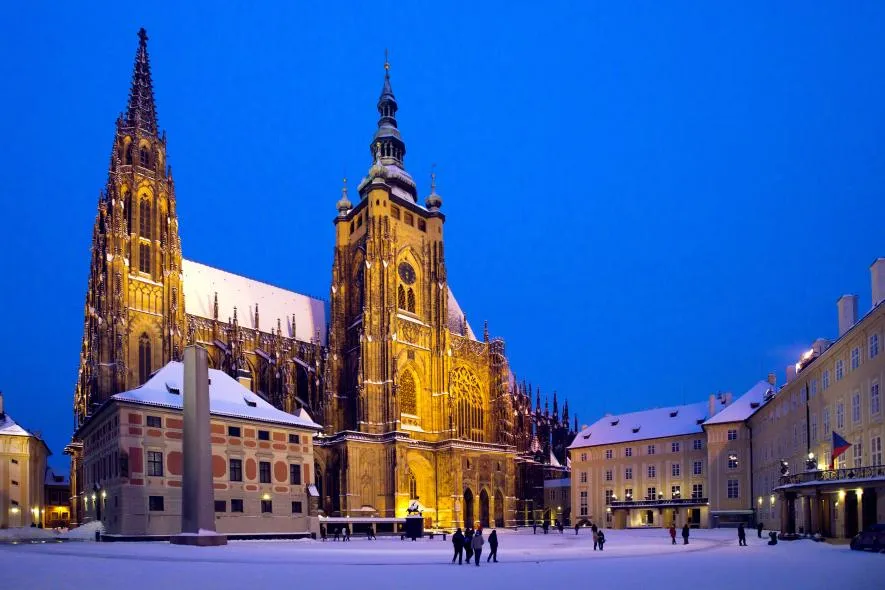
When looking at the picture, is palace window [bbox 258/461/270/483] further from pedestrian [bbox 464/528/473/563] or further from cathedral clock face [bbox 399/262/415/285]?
cathedral clock face [bbox 399/262/415/285]

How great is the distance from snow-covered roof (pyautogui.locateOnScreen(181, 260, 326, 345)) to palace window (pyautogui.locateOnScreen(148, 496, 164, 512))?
3136 centimetres

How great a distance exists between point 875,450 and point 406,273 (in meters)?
53.8

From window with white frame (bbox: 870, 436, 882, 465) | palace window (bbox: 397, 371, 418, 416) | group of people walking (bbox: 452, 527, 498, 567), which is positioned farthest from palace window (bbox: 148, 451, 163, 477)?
window with white frame (bbox: 870, 436, 882, 465)

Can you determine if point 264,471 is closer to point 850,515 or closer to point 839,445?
point 839,445

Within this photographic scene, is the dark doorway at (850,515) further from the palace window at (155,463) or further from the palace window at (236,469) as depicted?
the palace window at (155,463)

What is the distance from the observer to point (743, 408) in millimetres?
73875

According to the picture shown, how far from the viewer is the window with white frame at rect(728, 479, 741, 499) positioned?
237ft

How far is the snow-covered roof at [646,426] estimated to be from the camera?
8194 cm

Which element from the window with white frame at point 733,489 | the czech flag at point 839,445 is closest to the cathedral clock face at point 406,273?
the window with white frame at point 733,489

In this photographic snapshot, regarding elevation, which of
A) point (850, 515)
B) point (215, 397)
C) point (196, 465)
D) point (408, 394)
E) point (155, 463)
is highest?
point (215, 397)

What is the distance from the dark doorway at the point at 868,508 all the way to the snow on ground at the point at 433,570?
6446mm

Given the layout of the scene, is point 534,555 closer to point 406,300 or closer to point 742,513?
point 742,513

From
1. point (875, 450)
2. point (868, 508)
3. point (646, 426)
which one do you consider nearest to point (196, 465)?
point (868, 508)

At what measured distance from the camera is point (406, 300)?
8431 cm
